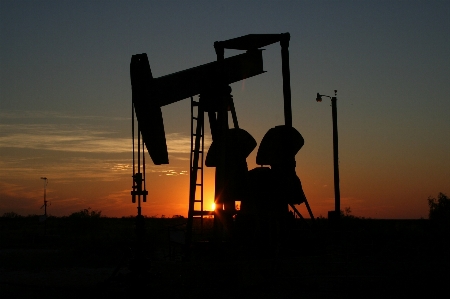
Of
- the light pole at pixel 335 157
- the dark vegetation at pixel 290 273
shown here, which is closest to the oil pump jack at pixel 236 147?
the dark vegetation at pixel 290 273

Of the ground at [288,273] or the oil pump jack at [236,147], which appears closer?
the ground at [288,273]

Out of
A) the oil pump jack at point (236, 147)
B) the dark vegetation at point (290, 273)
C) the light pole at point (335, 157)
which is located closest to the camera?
the dark vegetation at point (290, 273)

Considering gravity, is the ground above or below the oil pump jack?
below

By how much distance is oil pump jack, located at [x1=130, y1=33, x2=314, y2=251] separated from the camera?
1152 centimetres

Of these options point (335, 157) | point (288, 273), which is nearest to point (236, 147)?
point (288, 273)

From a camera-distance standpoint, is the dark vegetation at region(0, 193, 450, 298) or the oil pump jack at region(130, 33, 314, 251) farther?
the oil pump jack at region(130, 33, 314, 251)

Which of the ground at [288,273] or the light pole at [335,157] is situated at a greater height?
the light pole at [335,157]

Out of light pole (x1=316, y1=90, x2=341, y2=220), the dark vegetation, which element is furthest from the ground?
light pole (x1=316, y1=90, x2=341, y2=220)

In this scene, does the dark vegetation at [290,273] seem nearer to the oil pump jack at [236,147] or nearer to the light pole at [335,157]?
the oil pump jack at [236,147]

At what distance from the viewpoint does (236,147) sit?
12.4 meters

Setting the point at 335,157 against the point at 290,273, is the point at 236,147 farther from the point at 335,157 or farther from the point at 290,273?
the point at 335,157

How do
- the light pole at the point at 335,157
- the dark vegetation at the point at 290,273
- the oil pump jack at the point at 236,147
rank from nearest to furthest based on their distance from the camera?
the dark vegetation at the point at 290,273, the oil pump jack at the point at 236,147, the light pole at the point at 335,157

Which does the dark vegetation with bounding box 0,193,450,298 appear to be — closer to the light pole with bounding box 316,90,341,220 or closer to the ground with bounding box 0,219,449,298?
the ground with bounding box 0,219,449,298

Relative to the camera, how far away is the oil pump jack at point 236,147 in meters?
11.5
